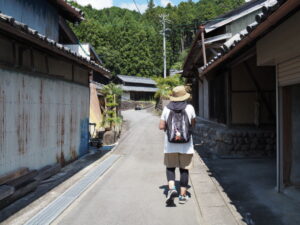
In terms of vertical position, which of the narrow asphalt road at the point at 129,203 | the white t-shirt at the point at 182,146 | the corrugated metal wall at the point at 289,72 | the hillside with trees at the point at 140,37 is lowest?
the narrow asphalt road at the point at 129,203

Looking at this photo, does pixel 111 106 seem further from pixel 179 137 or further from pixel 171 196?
pixel 171 196

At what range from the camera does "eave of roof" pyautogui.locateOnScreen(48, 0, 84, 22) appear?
10.6 meters

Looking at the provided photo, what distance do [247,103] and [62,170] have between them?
6.11 metres

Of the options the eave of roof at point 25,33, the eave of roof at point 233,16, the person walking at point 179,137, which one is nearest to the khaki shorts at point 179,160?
the person walking at point 179,137

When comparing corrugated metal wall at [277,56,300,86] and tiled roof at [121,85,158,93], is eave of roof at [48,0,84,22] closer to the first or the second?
corrugated metal wall at [277,56,300,86]

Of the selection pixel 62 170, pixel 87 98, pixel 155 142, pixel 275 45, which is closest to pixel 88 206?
pixel 62 170

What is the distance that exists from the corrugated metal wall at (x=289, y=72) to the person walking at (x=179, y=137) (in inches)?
65.5

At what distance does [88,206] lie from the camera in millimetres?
5117

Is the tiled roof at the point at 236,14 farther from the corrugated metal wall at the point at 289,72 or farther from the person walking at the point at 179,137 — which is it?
the person walking at the point at 179,137

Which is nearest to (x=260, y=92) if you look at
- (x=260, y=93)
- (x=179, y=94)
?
(x=260, y=93)

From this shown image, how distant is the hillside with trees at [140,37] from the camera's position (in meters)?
55.8

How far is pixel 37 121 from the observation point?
6.68 metres

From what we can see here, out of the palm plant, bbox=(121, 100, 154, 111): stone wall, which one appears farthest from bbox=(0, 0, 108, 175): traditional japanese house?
bbox=(121, 100, 154, 111): stone wall

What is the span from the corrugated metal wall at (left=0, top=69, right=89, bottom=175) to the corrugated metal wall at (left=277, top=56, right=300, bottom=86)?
191 inches
